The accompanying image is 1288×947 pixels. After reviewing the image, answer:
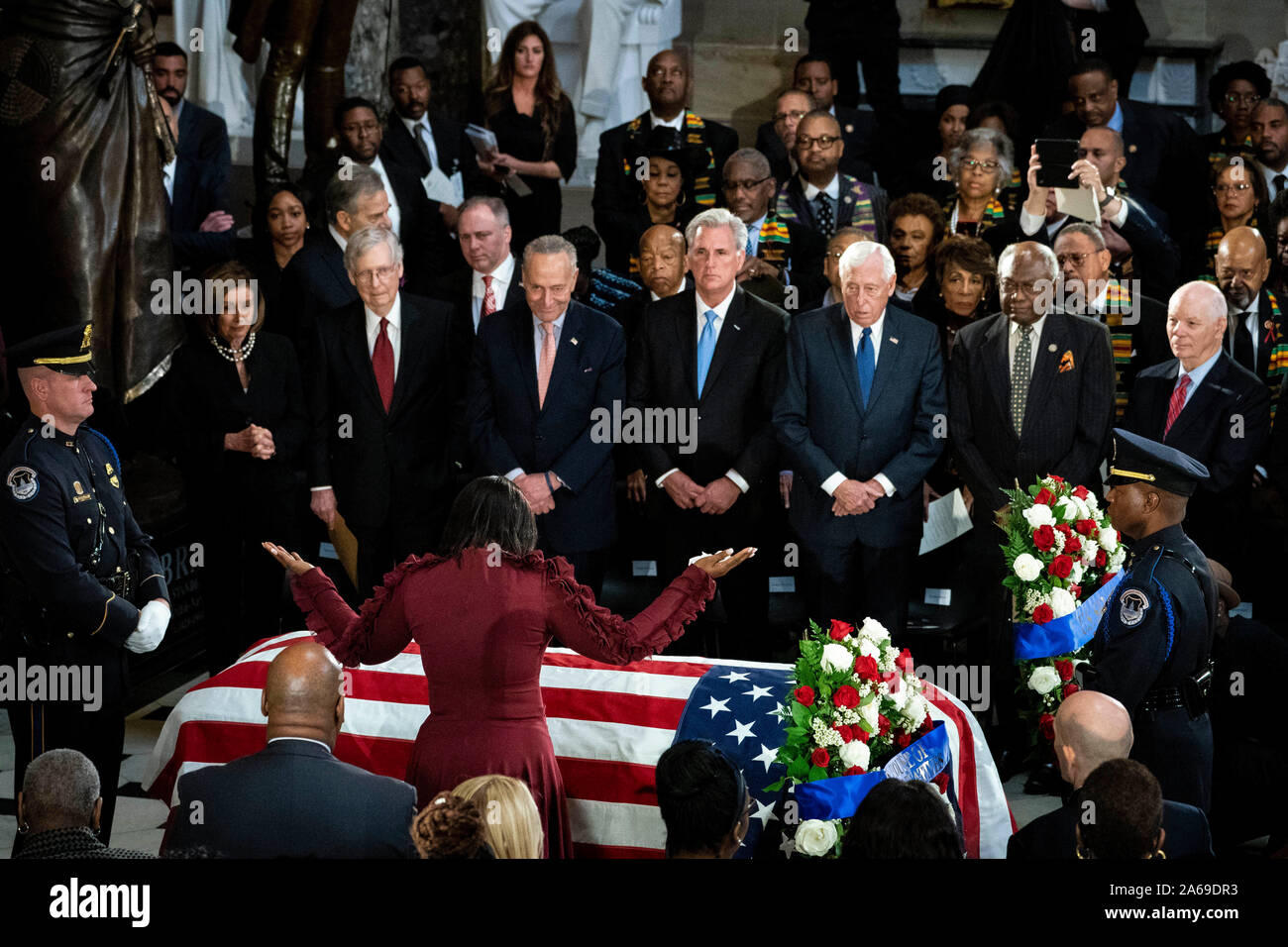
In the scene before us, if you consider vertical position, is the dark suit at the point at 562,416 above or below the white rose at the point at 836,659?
above

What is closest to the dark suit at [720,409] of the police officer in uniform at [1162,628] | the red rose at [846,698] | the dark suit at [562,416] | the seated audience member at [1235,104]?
the dark suit at [562,416]

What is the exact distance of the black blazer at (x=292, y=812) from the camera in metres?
3.45

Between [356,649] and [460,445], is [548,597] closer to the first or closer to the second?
[356,649]

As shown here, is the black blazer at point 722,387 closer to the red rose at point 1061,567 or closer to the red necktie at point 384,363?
the red necktie at point 384,363

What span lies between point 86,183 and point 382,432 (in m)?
1.83

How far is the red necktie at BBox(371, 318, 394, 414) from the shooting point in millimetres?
6566

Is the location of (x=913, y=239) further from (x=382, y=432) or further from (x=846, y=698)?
(x=846, y=698)

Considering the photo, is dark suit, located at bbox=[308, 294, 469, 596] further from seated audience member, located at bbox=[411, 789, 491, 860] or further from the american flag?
seated audience member, located at bbox=[411, 789, 491, 860]

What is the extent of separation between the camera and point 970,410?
6301 mm

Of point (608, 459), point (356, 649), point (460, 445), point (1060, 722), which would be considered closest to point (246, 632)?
point (460, 445)

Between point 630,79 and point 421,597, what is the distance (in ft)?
21.8

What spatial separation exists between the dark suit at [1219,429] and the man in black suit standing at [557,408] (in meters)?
2.13

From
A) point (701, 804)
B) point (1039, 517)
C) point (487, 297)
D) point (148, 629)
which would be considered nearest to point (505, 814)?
point (701, 804)

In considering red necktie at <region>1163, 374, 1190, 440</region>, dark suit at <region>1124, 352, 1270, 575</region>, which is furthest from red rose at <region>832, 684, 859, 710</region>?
red necktie at <region>1163, 374, 1190, 440</region>
